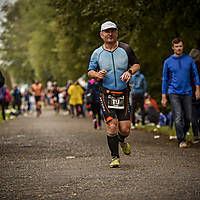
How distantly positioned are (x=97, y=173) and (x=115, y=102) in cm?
110

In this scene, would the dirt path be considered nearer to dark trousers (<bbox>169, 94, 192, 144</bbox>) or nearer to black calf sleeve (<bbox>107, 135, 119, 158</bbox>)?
black calf sleeve (<bbox>107, 135, 119, 158</bbox>)

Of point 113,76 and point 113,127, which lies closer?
point 113,76

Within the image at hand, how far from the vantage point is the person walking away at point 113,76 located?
7.69m

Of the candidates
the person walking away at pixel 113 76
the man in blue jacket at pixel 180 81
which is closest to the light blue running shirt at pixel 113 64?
the person walking away at pixel 113 76

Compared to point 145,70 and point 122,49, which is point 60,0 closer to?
point 122,49

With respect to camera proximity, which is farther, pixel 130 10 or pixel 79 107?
pixel 79 107

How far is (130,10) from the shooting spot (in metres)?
13.7

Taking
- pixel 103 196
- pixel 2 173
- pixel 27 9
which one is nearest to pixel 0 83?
pixel 2 173

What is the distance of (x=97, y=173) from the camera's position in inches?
282

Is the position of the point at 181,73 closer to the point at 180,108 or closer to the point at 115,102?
the point at 180,108

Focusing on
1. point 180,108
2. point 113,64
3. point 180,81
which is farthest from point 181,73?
point 113,64

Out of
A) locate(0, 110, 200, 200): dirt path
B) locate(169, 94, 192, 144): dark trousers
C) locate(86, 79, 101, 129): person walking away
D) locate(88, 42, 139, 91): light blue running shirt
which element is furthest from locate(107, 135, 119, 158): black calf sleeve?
locate(86, 79, 101, 129): person walking away

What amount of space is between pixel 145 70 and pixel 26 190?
21.3 m

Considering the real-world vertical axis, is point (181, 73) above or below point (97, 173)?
above
